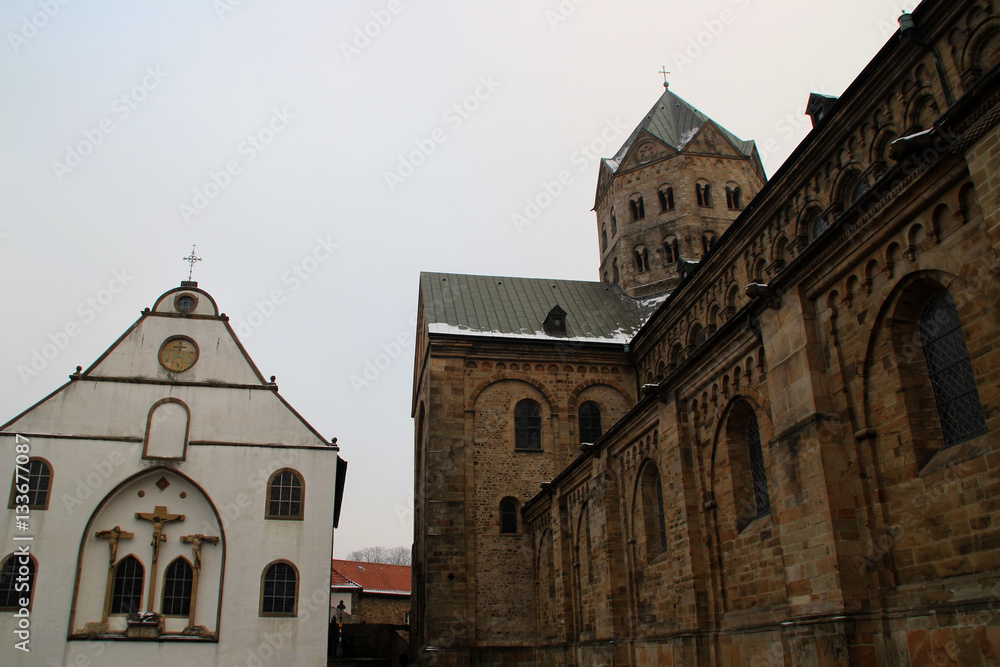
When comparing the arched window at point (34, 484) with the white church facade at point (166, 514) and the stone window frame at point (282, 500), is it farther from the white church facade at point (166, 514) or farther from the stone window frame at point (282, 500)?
the stone window frame at point (282, 500)

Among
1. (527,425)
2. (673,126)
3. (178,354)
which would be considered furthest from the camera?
(673,126)

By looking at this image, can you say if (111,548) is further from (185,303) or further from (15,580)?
(185,303)

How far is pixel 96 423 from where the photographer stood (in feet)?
80.4

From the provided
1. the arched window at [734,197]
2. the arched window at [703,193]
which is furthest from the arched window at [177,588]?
the arched window at [734,197]

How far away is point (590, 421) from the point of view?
→ 103 ft

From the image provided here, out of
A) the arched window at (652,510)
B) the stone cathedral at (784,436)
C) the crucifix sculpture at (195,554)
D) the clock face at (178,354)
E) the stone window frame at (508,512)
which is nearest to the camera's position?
the stone cathedral at (784,436)

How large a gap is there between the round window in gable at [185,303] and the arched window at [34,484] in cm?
628

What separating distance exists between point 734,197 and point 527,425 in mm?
16244

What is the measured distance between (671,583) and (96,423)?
716 inches

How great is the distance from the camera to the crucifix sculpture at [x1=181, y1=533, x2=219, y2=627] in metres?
23.0

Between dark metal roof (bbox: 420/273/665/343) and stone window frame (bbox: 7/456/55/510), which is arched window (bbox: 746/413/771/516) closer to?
dark metal roof (bbox: 420/273/665/343)

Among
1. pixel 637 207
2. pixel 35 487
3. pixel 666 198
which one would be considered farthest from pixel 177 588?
pixel 666 198

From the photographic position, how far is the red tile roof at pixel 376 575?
54.2 m

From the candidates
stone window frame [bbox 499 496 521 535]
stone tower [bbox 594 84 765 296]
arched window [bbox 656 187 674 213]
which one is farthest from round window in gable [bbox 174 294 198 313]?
arched window [bbox 656 187 674 213]
